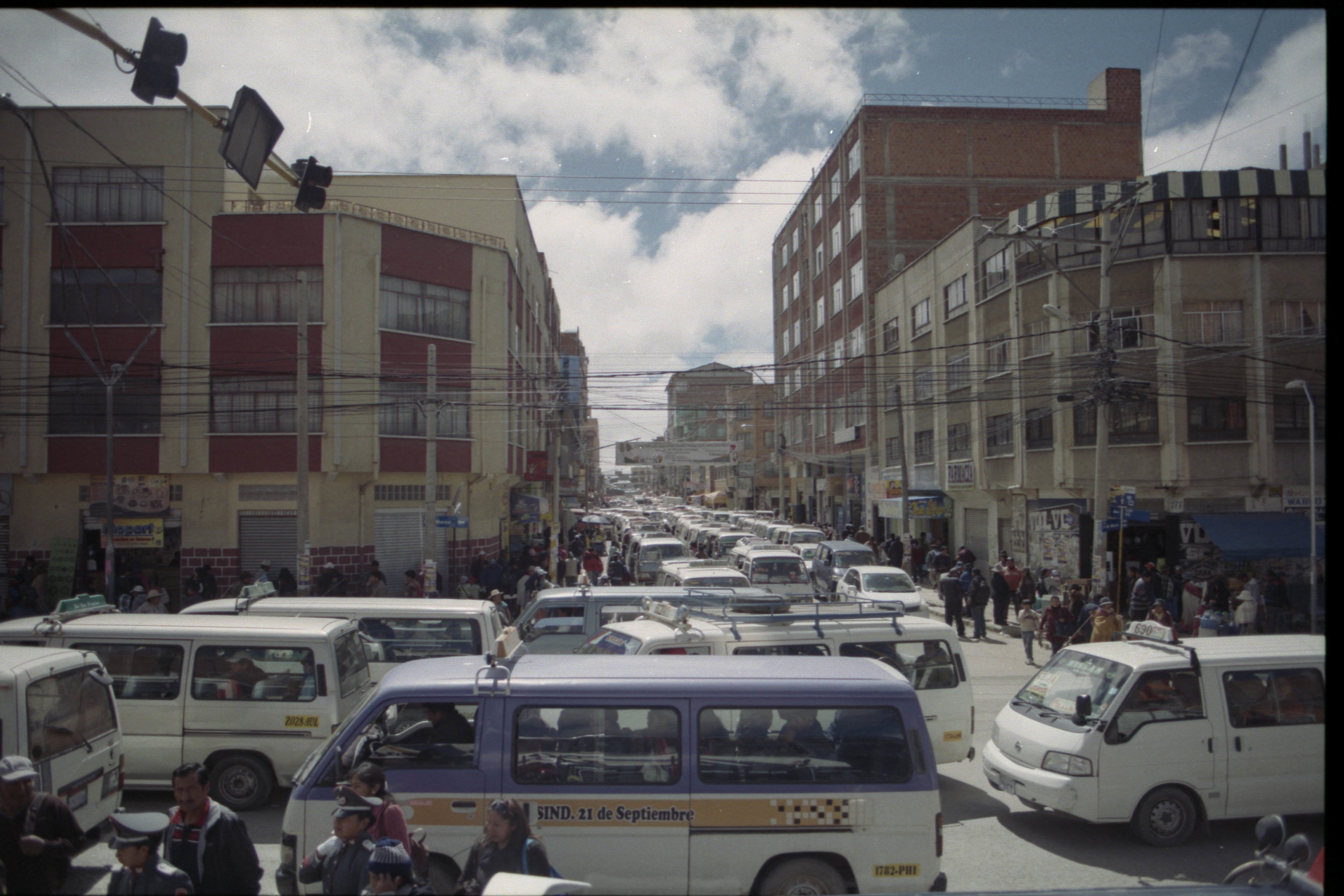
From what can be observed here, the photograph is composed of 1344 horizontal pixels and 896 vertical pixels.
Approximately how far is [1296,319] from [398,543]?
79.9 feet

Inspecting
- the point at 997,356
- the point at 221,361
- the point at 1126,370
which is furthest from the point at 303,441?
the point at 997,356

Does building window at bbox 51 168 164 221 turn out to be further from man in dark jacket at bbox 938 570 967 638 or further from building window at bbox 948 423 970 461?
building window at bbox 948 423 970 461

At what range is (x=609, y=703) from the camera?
580 cm

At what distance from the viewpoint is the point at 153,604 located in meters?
16.2

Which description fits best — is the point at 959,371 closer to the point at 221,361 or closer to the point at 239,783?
the point at 221,361

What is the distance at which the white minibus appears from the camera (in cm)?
570

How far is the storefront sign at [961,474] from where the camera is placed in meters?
32.1

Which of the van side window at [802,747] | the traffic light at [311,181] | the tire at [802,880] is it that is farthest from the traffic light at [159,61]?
the tire at [802,880]

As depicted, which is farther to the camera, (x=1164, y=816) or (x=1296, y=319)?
(x=1164, y=816)

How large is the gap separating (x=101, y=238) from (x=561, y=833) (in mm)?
23417

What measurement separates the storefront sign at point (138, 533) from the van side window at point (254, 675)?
1703 centimetres

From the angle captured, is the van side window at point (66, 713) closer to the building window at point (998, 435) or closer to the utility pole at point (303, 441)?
the utility pole at point (303, 441)

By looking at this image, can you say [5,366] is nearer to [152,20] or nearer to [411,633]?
[411,633]

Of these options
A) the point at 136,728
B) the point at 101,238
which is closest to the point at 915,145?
the point at 101,238
